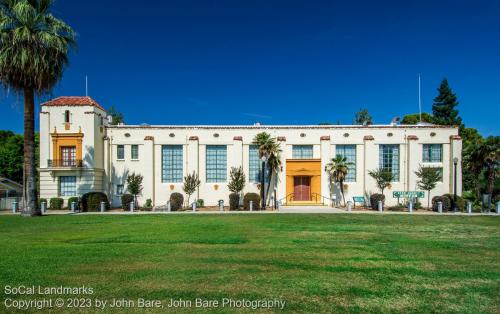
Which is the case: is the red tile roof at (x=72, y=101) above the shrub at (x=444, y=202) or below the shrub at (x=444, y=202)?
above

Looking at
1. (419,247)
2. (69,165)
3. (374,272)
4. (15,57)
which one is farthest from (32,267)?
(69,165)

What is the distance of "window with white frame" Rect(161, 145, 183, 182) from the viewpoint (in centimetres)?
3009

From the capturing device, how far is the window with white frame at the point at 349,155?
97.9 feet

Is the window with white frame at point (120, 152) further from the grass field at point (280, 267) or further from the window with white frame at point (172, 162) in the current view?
the grass field at point (280, 267)

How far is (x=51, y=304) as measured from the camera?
5133mm

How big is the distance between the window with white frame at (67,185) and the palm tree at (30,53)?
6923 mm

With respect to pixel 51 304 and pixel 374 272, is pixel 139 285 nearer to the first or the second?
pixel 51 304

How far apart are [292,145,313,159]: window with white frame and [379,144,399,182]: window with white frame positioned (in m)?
6.92

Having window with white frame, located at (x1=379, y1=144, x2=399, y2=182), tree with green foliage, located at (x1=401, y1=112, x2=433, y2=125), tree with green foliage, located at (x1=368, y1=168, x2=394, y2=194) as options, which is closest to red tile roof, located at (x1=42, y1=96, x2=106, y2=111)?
tree with green foliage, located at (x1=368, y1=168, x2=394, y2=194)

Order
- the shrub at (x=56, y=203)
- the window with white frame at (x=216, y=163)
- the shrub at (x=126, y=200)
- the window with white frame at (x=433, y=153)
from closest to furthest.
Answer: the shrub at (x=56, y=203) → the shrub at (x=126, y=200) → the window with white frame at (x=433, y=153) → the window with white frame at (x=216, y=163)

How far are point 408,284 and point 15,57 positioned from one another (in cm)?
2329

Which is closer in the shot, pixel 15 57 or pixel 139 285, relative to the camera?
pixel 139 285

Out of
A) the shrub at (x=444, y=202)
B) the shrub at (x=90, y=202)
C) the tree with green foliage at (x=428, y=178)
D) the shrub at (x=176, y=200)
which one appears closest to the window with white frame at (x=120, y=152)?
the shrub at (x=90, y=202)

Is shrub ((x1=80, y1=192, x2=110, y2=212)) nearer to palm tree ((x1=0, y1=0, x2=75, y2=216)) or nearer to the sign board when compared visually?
palm tree ((x1=0, y1=0, x2=75, y2=216))
